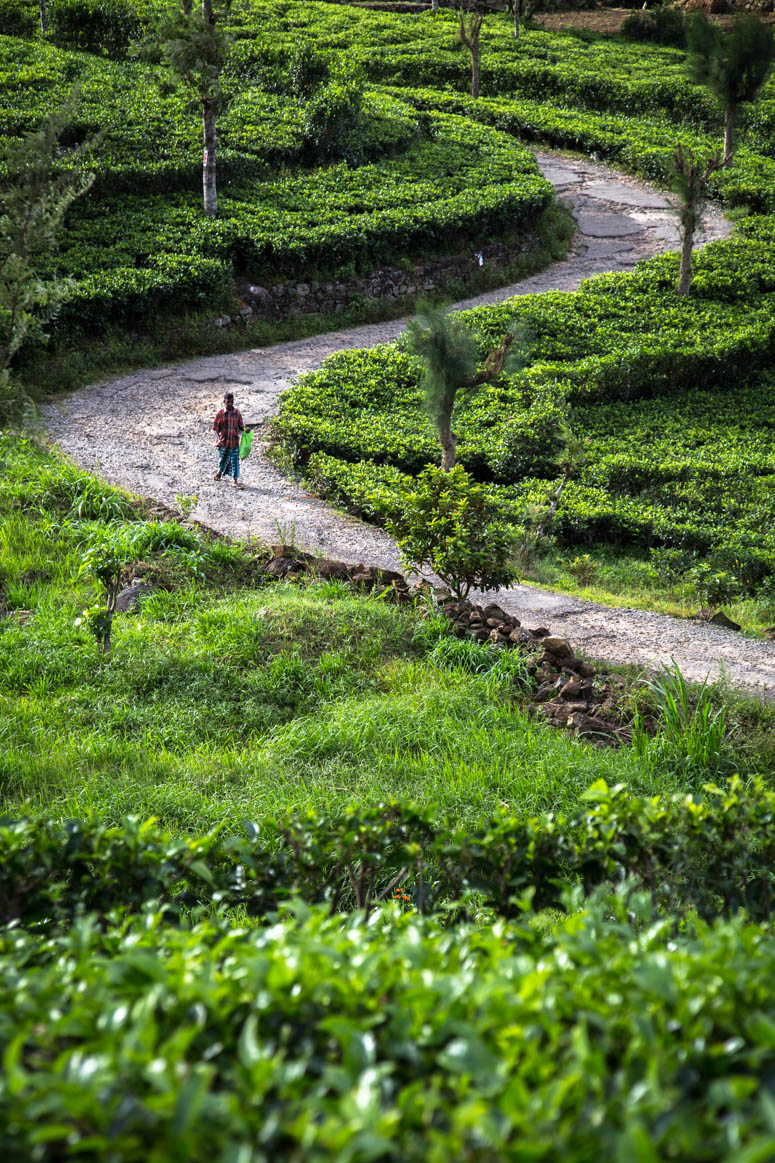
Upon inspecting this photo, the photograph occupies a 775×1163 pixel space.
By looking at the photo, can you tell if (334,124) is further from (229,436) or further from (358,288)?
(229,436)

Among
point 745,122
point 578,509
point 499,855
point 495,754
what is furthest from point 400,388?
point 745,122

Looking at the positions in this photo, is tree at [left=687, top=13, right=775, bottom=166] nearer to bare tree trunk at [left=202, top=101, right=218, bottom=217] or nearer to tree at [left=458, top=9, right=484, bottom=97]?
tree at [left=458, top=9, right=484, bottom=97]

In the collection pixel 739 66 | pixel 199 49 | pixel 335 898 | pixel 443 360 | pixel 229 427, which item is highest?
pixel 739 66

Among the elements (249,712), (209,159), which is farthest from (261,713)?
(209,159)

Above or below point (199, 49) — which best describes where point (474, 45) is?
above

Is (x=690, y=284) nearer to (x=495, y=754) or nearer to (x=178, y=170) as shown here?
(x=178, y=170)

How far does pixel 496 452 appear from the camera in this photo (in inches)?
479

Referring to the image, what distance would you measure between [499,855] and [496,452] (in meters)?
9.33

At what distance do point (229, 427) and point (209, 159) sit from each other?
8687 mm

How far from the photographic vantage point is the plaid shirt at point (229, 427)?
405 inches

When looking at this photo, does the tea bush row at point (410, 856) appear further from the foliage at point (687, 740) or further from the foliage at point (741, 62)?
the foliage at point (741, 62)

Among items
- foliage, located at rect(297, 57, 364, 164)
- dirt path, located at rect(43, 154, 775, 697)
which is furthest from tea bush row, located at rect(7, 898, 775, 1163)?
foliage, located at rect(297, 57, 364, 164)

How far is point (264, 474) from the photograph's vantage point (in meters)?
11.2

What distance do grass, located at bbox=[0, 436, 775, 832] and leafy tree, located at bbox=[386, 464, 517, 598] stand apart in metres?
0.58
